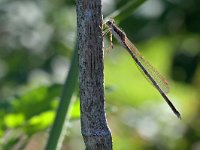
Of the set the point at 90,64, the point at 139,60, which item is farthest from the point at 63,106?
the point at 90,64

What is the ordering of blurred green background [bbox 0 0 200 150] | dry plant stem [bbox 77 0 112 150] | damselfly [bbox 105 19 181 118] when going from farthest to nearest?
blurred green background [bbox 0 0 200 150], damselfly [bbox 105 19 181 118], dry plant stem [bbox 77 0 112 150]

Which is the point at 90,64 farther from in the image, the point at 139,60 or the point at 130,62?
the point at 130,62

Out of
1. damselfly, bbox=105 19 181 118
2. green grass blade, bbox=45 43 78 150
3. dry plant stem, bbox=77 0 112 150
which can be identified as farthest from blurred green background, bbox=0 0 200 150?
dry plant stem, bbox=77 0 112 150

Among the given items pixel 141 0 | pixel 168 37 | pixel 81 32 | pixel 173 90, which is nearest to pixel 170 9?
pixel 168 37

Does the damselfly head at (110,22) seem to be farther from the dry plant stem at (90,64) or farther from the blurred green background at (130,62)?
the blurred green background at (130,62)

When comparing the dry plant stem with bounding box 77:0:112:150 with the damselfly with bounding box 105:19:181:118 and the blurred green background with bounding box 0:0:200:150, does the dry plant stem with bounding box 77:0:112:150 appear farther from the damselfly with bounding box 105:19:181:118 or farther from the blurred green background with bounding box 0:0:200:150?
the blurred green background with bounding box 0:0:200:150

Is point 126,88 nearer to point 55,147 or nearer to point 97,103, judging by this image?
point 55,147
